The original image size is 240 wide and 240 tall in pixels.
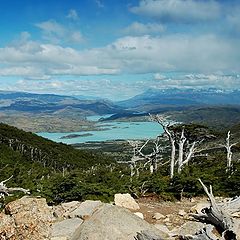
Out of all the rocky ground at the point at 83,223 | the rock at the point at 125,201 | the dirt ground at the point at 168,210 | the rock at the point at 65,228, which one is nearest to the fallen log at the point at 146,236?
the rocky ground at the point at 83,223

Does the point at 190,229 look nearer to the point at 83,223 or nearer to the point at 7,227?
the point at 83,223

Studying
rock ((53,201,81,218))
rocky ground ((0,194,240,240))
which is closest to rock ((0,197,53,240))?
rocky ground ((0,194,240,240))

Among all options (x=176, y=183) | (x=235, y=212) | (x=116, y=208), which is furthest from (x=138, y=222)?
(x=176, y=183)

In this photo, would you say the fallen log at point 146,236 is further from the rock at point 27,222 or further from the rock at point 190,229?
the rock at point 27,222

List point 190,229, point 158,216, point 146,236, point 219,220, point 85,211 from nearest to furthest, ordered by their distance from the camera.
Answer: point 146,236 → point 190,229 → point 219,220 → point 85,211 → point 158,216

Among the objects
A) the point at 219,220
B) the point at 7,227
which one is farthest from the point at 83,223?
the point at 219,220

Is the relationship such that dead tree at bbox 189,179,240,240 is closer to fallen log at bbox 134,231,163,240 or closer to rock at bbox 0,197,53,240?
fallen log at bbox 134,231,163,240

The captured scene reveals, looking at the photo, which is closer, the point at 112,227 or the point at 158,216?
the point at 112,227
